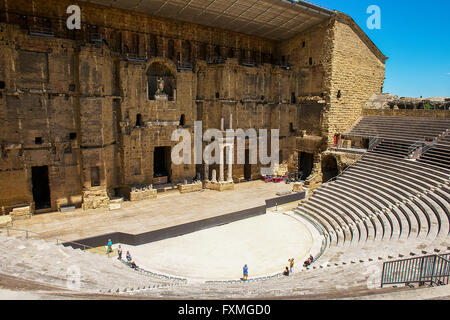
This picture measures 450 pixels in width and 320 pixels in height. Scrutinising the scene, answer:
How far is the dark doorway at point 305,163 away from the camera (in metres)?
29.7

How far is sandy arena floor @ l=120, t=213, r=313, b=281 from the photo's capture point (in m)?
13.7

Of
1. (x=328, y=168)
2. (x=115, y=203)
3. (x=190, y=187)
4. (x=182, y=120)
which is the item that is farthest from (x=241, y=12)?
(x=115, y=203)

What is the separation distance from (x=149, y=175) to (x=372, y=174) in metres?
16.2

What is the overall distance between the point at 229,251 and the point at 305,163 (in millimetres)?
17186

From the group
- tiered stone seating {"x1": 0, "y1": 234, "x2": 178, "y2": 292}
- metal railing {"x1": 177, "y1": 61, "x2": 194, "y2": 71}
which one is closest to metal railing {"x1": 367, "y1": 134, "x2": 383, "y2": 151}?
metal railing {"x1": 177, "y1": 61, "x2": 194, "y2": 71}

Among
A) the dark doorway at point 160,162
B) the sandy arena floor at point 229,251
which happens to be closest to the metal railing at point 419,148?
the sandy arena floor at point 229,251

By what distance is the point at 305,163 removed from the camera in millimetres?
30234

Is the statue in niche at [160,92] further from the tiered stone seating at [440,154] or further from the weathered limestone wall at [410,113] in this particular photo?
the tiered stone seating at [440,154]

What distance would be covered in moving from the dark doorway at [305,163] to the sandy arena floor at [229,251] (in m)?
11.5

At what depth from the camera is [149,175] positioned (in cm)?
2395

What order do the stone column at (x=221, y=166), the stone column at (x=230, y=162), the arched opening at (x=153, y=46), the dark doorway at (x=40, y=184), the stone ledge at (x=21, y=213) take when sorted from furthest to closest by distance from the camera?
1. the stone column at (x=230, y=162)
2. the stone column at (x=221, y=166)
3. the arched opening at (x=153, y=46)
4. the dark doorway at (x=40, y=184)
5. the stone ledge at (x=21, y=213)

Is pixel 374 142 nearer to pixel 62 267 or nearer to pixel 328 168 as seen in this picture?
pixel 328 168

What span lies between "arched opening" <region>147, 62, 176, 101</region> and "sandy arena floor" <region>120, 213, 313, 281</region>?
1239cm
